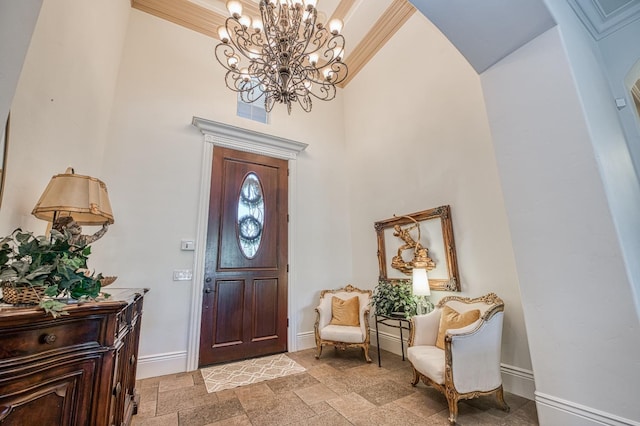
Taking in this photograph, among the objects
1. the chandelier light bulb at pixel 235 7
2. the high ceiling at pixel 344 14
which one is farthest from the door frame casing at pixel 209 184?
the high ceiling at pixel 344 14

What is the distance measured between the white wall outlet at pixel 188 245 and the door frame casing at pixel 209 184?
0.16ft

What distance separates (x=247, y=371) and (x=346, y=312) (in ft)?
4.73

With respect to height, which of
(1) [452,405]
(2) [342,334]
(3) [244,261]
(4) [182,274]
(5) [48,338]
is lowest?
(1) [452,405]

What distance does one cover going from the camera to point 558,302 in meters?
1.82

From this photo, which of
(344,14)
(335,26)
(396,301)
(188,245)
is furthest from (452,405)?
(344,14)

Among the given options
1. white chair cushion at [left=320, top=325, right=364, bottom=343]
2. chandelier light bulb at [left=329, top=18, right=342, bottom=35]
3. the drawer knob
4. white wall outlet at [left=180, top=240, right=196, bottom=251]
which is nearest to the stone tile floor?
white chair cushion at [left=320, top=325, right=364, bottom=343]

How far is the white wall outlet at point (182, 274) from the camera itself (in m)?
3.23

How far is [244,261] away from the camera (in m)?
3.69

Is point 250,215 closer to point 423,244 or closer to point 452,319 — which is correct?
point 423,244

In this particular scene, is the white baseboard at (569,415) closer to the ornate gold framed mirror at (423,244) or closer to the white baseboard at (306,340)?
the ornate gold framed mirror at (423,244)

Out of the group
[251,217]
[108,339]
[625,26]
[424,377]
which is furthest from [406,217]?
[108,339]

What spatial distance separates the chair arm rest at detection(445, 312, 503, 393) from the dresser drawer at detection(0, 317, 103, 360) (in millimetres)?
2262

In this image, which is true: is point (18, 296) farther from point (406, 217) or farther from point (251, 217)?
point (406, 217)

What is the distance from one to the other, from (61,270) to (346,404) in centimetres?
229
